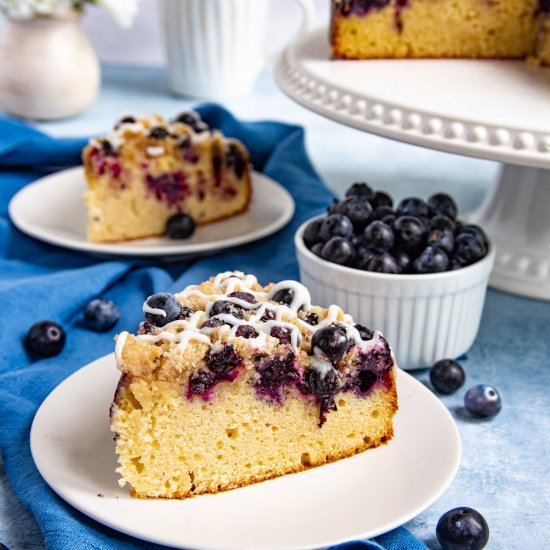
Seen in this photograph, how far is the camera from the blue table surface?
5.45ft

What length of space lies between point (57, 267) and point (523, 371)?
1.35 meters

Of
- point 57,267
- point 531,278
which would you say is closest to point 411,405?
point 531,278

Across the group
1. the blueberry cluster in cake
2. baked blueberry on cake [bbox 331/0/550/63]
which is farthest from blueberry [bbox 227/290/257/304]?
baked blueberry on cake [bbox 331/0/550/63]

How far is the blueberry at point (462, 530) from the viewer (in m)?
1.55

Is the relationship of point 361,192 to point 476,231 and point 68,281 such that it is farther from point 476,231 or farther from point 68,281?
point 68,281

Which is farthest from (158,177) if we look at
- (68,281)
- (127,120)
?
(68,281)

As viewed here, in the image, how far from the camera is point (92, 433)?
→ 175cm

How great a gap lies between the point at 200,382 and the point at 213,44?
2.66 meters

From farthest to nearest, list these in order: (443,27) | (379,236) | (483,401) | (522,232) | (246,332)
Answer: (443,27) < (522,232) < (379,236) < (483,401) < (246,332)

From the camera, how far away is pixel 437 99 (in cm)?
219

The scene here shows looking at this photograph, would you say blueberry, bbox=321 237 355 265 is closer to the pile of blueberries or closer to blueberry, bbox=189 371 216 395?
the pile of blueberries

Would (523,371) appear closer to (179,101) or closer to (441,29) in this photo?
(441,29)

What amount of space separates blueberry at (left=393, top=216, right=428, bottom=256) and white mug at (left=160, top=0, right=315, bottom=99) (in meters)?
1.87

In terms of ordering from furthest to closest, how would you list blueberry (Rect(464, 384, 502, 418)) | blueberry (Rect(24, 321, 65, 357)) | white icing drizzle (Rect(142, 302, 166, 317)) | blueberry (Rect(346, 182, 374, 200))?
blueberry (Rect(346, 182, 374, 200)) → blueberry (Rect(24, 321, 65, 357)) → blueberry (Rect(464, 384, 502, 418)) → white icing drizzle (Rect(142, 302, 166, 317))
